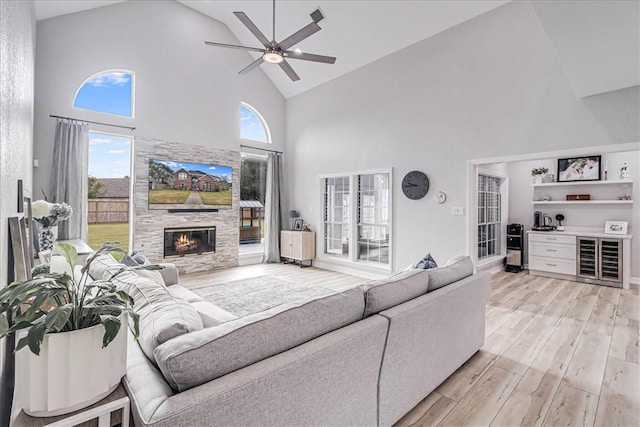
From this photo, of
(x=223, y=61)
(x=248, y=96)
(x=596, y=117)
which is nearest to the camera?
(x=596, y=117)

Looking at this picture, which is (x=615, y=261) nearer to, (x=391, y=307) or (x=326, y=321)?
(x=391, y=307)

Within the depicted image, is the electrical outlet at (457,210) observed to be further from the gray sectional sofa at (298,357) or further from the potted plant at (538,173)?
the potted plant at (538,173)

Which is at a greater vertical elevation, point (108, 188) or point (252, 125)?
point (252, 125)

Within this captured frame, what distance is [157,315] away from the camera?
1.36m

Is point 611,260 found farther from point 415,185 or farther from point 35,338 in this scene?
point 35,338

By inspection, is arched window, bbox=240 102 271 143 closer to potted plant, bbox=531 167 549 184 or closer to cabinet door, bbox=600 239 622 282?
potted plant, bbox=531 167 549 184

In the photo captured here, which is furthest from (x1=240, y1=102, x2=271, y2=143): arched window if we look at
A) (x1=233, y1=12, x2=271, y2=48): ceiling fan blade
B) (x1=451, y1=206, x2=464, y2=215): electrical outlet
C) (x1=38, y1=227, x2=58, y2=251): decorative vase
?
(x1=451, y1=206, x2=464, y2=215): electrical outlet

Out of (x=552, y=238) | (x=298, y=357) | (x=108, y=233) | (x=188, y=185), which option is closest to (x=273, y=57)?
(x=188, y=185)

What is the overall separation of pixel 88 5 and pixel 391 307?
6258mm

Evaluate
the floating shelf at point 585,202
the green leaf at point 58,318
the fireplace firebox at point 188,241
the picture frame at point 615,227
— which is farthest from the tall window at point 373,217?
the green leaf at point 58,318

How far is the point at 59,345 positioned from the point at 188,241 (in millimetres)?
5434

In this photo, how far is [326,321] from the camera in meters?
1.49

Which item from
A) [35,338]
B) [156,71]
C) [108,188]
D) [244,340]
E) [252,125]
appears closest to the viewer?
[35,338]

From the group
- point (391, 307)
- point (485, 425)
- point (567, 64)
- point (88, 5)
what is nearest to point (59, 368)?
point (391, 307)
